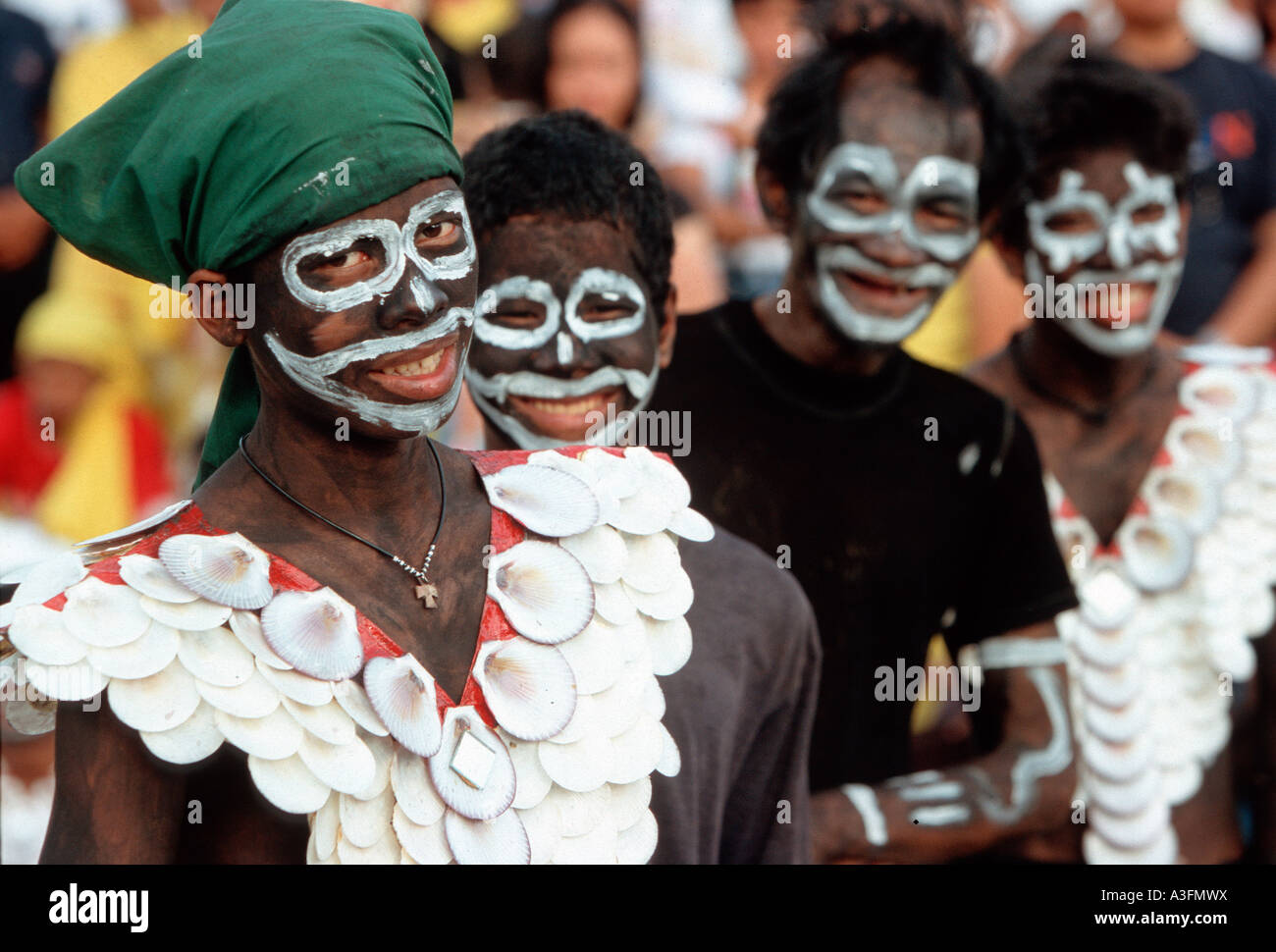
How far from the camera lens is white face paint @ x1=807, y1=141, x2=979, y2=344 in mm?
3531

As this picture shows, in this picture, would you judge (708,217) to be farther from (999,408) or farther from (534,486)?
(534,486)

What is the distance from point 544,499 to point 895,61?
1.84 metres

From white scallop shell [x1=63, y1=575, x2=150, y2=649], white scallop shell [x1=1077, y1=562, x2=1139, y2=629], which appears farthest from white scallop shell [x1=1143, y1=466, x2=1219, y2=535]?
white scallop shell [x1=63, y1=575, x2=150, y2=649]

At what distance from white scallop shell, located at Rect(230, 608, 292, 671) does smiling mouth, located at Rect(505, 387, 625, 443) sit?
98 cm

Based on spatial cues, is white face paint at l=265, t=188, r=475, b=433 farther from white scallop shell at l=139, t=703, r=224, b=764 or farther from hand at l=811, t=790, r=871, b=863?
hand at l=811, t=790, r=871, b=863

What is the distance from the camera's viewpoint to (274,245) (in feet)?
6.60

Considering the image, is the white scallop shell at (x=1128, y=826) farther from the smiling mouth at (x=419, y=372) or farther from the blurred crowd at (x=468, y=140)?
the smiling mouth at (x=419, y=372)

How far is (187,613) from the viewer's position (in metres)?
1.93

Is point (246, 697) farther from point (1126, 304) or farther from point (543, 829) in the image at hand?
point (1126, 304)

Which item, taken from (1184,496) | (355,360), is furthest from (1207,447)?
(355,360)

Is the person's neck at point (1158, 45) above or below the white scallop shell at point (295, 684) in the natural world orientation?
above

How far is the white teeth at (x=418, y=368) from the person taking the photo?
2.07 m

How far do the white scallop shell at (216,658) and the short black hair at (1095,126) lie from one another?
2.64 m

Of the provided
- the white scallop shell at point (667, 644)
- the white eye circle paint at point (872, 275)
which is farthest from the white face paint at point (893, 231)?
the white scallop shell at point (667, 644)
